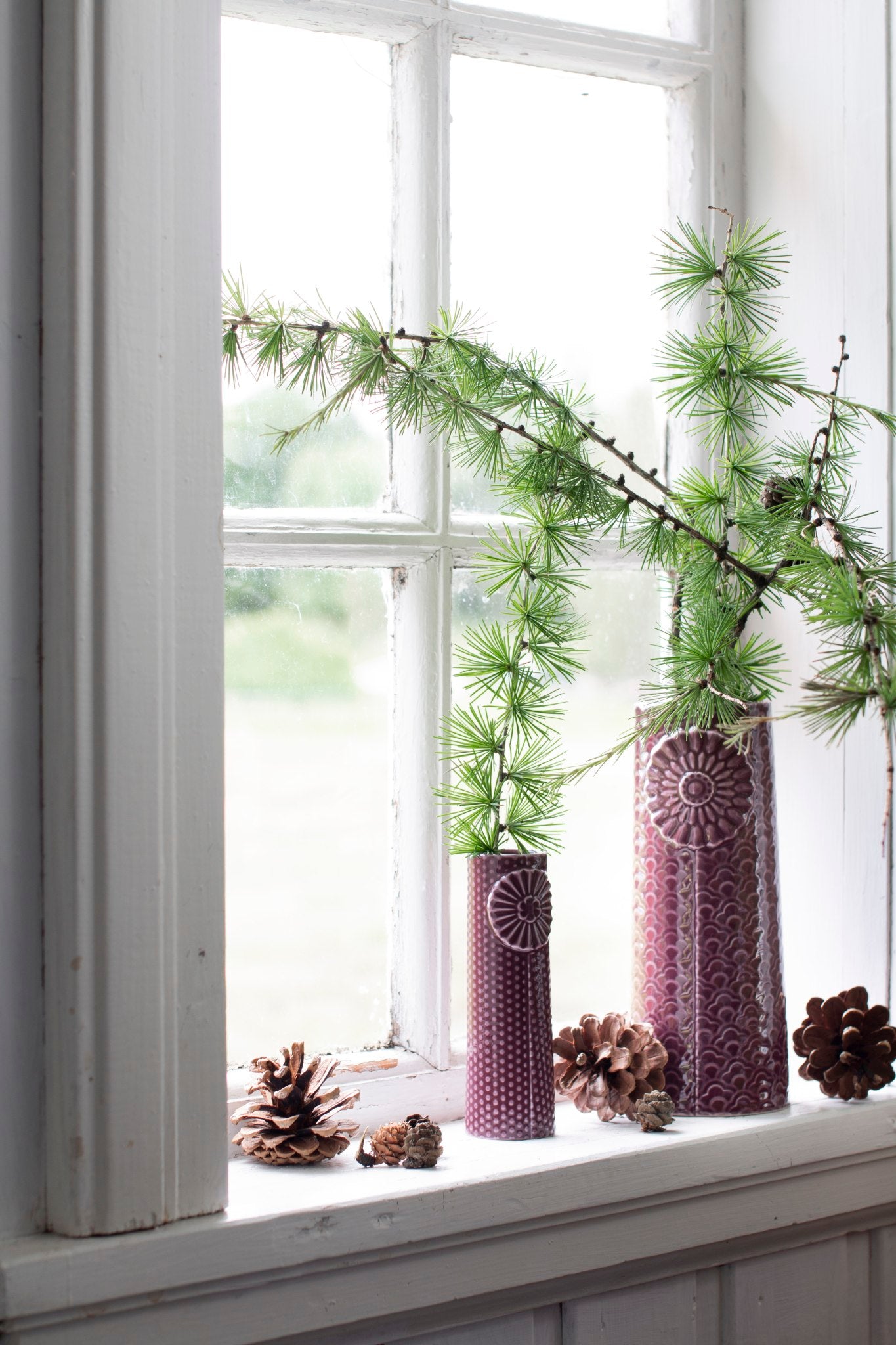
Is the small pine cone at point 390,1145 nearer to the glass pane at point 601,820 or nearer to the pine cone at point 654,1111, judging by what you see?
the pine cone at point 654,1111

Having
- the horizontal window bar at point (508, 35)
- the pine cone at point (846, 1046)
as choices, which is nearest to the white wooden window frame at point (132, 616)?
the horizontal window bar at point (508, 35)

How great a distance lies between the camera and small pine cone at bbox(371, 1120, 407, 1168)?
2.77ft

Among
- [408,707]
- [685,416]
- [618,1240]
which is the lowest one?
[618,1240]

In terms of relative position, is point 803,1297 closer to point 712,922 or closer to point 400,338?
point 712,922

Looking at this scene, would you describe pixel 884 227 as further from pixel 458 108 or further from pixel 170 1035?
pixel 170 1035

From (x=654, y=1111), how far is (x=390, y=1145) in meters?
0.20

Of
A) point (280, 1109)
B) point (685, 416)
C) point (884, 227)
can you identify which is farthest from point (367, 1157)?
point (884, 227)

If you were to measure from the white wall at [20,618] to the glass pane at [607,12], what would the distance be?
496mm

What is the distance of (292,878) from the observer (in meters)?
0.98

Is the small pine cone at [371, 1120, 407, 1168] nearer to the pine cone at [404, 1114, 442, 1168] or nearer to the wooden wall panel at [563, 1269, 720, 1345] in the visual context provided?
the pine cone at [404, 1114, 442, 1168]

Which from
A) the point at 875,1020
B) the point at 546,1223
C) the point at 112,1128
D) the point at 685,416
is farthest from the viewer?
the point at 685,416

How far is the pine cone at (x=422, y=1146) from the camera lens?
0.83 m

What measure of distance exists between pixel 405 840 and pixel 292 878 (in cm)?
10

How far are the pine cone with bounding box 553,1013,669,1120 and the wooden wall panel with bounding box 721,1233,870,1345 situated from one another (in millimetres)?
147
